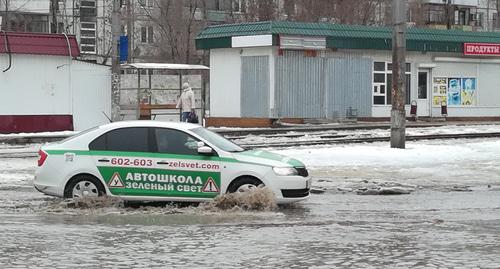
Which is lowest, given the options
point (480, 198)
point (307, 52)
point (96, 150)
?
point (480, 198)

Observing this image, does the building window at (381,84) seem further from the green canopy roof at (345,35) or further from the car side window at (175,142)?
the car side window at (175,142)

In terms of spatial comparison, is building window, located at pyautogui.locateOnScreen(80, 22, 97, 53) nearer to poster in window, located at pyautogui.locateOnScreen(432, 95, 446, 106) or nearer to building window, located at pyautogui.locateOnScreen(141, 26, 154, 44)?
building window, located at pyautogui.locateOnScreen(141, 26, 154, 44)

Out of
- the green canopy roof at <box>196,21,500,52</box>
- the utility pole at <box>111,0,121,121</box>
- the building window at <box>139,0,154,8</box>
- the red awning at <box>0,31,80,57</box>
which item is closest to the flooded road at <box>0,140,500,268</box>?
the utility pole at <box>111,0,121,121</box>

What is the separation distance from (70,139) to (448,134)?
61.0 ft

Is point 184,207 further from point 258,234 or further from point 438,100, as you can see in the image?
point 438,100

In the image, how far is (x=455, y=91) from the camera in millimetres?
40719

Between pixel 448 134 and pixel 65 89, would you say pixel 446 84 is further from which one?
pixel 65 89

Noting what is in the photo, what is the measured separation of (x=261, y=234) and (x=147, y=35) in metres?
58.2

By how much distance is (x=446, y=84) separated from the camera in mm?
40562

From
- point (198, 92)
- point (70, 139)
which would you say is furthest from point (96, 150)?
A: point (198, 92)

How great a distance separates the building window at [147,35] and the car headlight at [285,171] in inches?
2141

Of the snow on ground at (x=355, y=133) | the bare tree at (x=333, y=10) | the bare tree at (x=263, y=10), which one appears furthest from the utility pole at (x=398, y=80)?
the bare tree at (x=263, y=10)

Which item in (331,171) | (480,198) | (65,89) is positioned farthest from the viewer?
(65,89)

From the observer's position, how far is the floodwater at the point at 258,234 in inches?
343
